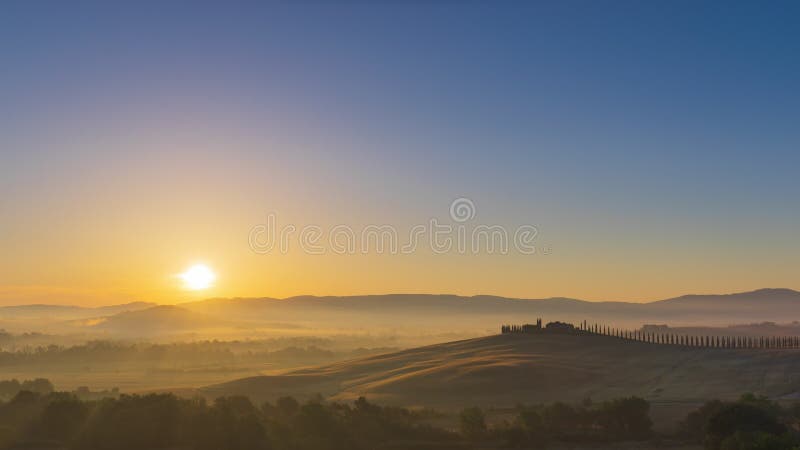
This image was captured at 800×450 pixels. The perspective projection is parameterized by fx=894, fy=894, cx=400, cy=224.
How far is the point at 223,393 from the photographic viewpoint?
7812cm

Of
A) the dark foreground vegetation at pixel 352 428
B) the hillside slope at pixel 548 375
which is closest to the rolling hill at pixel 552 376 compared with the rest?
the hillside slope at pixel 548 375

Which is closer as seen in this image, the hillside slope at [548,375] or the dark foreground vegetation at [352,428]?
the dark foreground vegetation at [352,428]

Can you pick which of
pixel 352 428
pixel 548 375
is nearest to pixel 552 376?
pixel 548 375

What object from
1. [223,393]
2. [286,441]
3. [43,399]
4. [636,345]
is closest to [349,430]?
[286,441]

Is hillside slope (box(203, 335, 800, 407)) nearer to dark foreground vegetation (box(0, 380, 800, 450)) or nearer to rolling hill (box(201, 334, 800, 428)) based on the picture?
rolling hill (box(201, 334, 800, 428))

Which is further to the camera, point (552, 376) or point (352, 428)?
point (552, 376)

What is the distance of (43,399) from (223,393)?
18357mm

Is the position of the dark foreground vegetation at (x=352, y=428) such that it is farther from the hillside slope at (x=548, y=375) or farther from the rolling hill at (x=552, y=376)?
the hillside slope at (x=548, y=375)

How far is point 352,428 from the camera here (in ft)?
153

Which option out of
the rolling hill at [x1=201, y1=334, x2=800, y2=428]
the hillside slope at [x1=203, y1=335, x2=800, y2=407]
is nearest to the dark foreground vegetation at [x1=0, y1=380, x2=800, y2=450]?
the rolling hill at [x1=201, y1=334, x2=800, y2=428]

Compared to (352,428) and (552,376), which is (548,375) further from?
(352,428)

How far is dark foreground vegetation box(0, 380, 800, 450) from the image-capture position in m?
42.7

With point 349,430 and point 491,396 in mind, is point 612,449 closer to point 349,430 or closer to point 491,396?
point 349,430

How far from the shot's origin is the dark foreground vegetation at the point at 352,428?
42.7m
